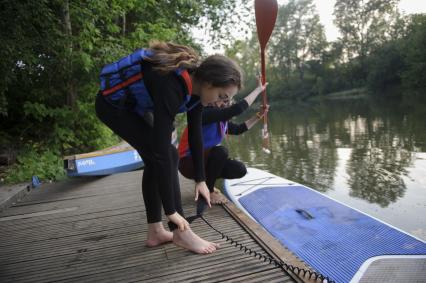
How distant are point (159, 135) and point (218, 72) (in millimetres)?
501

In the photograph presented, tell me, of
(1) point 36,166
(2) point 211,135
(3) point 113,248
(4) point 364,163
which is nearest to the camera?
(3) point 113,248

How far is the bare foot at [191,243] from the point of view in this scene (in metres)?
2.24

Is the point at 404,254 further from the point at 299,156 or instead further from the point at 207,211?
the point at 299,156

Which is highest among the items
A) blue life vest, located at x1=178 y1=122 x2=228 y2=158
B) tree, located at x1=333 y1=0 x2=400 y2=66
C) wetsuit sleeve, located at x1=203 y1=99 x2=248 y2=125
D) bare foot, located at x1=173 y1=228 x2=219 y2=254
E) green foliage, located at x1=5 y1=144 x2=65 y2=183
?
tree, located at x1=333 y1=0 x2=400 y2=66

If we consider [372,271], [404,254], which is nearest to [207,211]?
[372,271]

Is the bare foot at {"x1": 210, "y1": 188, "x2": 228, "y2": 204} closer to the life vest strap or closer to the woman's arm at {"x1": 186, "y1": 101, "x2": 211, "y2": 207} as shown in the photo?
the woman's arm at {"x1": 186, "y1": 101, "x2": 211, "y2": 207}

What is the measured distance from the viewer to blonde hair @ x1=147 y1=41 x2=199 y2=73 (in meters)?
1.88

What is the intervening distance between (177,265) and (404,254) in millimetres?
1795

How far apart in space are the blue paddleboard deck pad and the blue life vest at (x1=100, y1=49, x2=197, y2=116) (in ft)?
5.47

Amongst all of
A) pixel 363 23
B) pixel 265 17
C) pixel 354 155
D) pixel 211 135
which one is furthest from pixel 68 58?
pixel 363 23

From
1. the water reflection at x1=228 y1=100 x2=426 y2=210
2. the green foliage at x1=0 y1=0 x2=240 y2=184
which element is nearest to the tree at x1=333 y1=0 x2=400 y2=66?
the water reflection at x1=228 y1=100 x2=426 y2=210

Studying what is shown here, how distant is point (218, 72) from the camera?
199 centimetres

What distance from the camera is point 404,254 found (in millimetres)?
2701

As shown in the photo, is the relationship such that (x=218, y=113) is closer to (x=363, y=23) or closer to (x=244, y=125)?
(x=244, y=125)
